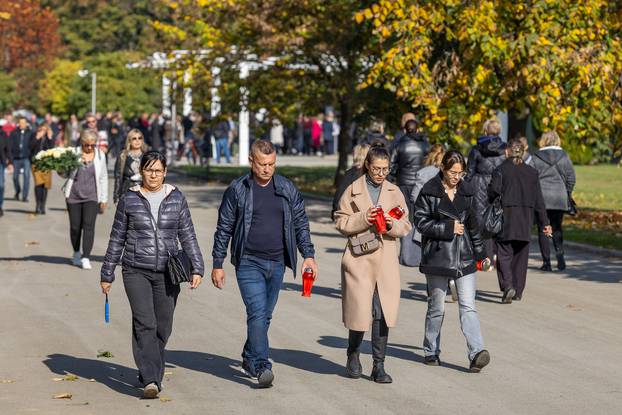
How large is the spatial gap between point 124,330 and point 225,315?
50.1 inches

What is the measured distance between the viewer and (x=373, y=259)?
9.38 metres

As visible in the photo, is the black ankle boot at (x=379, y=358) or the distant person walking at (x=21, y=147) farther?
the distant person walking at (x=21, y=147)

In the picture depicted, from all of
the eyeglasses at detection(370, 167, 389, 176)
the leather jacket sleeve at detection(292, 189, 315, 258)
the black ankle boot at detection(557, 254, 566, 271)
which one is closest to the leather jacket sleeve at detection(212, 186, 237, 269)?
the leather jacket sleeve at detection(292, 189, 315, 258)

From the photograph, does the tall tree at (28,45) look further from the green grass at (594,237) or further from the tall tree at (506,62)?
the green grass at (594,237)

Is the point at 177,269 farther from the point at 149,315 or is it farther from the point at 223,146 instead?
the point at 223,146

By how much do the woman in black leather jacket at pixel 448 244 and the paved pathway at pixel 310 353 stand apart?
14.8 inches

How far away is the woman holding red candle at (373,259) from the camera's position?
30.6 feet

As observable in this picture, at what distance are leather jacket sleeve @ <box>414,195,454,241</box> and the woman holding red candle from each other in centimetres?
59

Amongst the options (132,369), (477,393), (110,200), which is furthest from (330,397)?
(110,200)

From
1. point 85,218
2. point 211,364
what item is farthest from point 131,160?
point 211,364

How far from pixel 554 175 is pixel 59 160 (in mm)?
6721

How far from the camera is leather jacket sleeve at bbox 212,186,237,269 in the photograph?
914 cm

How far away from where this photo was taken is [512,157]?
14.2m

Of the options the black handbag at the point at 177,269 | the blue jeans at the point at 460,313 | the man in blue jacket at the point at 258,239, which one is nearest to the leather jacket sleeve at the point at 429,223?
the blue jeans at the point at 460,313
